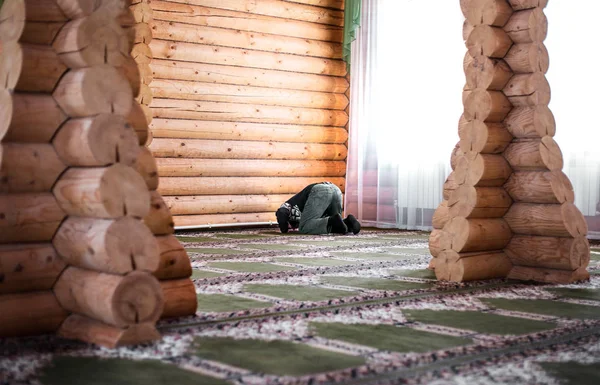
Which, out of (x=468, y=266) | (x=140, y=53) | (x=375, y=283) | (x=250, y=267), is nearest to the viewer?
(x=375, y=283)

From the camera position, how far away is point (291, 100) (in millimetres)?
10617

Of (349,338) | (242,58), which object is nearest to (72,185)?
(349,338)

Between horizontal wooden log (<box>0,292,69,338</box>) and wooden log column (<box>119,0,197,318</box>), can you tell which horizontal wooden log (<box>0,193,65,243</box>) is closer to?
horizontal wooden log (<box>0,292,69,338</box>)

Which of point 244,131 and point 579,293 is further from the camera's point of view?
point 244,131

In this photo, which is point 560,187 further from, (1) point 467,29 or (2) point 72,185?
(2) point 72,185

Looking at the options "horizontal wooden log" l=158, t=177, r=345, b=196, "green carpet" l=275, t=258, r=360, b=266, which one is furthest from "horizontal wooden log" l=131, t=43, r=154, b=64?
"green carpet" l=275, t=258, r=360, b=266

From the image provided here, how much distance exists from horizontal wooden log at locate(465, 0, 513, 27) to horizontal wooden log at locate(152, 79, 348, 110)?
16.4 feet

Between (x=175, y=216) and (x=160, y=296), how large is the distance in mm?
6450

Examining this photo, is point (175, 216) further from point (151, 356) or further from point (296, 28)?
point (151, 356)

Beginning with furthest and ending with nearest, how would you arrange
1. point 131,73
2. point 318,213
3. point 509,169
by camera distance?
point 318,213 < point 509,169 < point 131,73

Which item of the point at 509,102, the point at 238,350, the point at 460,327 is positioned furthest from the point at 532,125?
the point at 238,350

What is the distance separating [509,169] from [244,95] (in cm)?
545

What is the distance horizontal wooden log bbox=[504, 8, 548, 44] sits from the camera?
500 cm

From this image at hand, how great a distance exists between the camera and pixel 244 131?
33.1 ft
